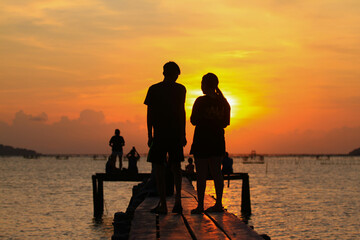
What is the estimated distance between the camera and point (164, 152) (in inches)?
293

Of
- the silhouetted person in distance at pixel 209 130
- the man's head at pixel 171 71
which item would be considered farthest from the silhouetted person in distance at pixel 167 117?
the silhouetted person in distance at pixel 209 130

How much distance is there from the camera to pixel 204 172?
7812 millimetres

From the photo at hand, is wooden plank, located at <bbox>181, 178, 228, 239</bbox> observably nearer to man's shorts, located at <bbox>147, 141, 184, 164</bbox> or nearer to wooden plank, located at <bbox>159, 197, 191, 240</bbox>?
wooden plank, located at <bbox>159, 197, 191, 240</bbox>

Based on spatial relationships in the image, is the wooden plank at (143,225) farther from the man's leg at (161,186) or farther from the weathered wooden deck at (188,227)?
the man's leg at (161,186)

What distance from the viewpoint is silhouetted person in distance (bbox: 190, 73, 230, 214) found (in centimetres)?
764

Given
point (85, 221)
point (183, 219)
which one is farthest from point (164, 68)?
point (85, 221)

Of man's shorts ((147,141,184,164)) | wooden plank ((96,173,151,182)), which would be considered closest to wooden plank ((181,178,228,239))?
man's shorts ((147,141,184,164))

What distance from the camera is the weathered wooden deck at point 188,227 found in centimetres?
558

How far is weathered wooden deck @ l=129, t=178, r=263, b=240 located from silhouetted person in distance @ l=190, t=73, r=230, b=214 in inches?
21.6

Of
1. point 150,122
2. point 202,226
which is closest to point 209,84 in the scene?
point 150,122

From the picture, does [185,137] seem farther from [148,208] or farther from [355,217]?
[355,217]

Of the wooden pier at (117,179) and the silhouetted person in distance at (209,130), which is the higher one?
the silhouetted person in distance at (209,130)

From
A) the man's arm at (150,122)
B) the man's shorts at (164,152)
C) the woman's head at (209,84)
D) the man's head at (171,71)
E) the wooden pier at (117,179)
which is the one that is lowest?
the wooden pier at (117,179)

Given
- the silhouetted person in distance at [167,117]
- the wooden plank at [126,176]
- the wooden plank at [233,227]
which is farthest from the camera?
the wooden plank at [126,176]
